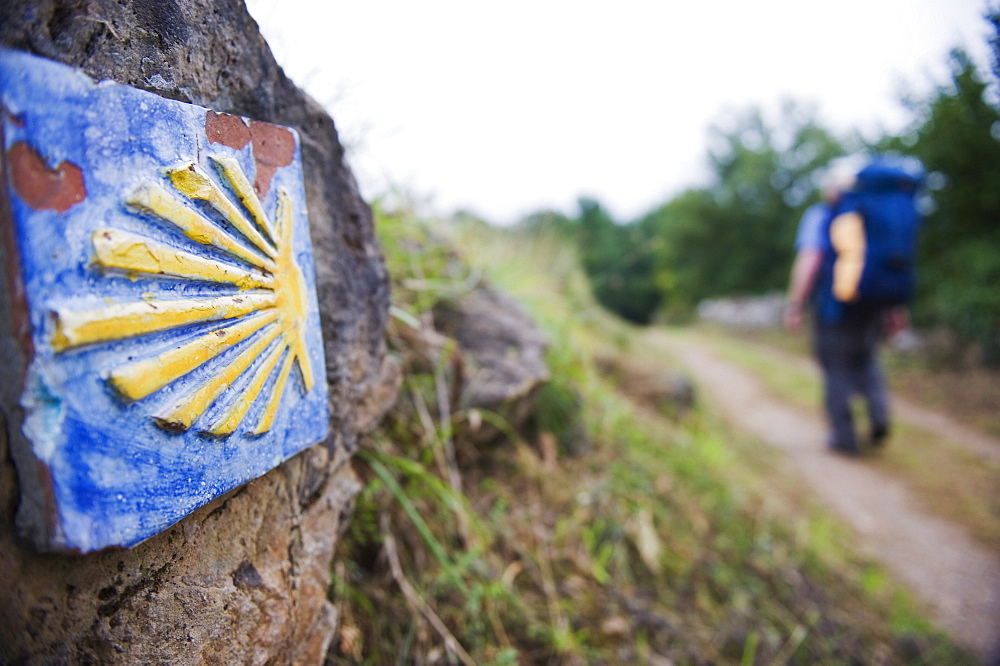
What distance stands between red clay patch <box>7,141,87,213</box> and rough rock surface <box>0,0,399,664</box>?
16 centimetres

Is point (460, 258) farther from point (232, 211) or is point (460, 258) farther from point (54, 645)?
point (54, 645)

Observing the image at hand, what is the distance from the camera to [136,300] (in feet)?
2.21

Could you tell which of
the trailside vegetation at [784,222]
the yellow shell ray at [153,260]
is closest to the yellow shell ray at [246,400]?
the yellow shell ray at [153,260]

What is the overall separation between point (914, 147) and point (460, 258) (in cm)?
740

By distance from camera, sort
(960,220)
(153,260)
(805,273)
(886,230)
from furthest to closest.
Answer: (960,220), (805,273), (886,230), (153,260)

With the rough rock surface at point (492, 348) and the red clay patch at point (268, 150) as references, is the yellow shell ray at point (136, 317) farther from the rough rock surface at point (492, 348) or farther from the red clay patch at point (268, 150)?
the rough rock surface at point (492, 348)

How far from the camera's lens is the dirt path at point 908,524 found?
8.82ft

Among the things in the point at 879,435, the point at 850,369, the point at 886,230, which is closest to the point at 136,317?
the point at 886,230

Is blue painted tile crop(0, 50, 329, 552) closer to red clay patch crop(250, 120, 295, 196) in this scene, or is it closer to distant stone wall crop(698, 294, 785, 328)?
red clay patch crop(250, 120, 295, 196)

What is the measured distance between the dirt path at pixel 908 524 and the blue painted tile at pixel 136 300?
3.32m

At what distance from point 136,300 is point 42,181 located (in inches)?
6.5

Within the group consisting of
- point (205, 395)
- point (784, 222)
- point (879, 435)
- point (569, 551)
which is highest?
point (784, 222)

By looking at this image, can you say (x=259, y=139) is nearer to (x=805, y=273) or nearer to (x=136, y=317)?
Result: (x=136, y=317)

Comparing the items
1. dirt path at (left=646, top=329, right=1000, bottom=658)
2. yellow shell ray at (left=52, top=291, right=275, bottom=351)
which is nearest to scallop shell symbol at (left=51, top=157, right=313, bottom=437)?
yellow shell ray at (left=52, top=291, right=275, bottom=351)
